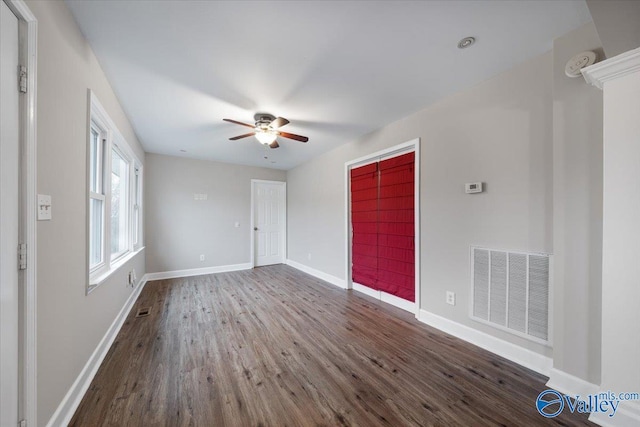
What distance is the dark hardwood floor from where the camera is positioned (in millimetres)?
A: 1440

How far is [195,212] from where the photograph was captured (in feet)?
16.3

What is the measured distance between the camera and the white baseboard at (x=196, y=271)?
4574mm

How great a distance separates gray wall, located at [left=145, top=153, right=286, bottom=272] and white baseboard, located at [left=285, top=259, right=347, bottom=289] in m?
1.06

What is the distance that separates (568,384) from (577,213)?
3.78 feet

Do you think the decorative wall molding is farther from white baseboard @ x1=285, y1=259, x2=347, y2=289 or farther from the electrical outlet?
white baseboard @ x1=285, y1=259, x2=347, y2=289

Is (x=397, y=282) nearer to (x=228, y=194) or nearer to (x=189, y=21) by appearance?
(x=189, y=21)

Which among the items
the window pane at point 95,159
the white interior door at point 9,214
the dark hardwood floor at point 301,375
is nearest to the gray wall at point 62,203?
the white interior door at point 9,214

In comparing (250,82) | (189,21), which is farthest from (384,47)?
(189,21)

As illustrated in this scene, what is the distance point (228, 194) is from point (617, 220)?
5435mm

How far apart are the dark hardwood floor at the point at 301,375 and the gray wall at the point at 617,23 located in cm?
217

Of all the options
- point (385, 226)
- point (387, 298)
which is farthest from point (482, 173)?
point (387, 298)

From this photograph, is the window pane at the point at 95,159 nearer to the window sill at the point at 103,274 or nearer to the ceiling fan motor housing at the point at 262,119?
the window sill at the point at 103,274

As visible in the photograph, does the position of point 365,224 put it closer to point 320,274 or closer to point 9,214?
point 320,274

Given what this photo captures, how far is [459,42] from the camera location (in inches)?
67.2
